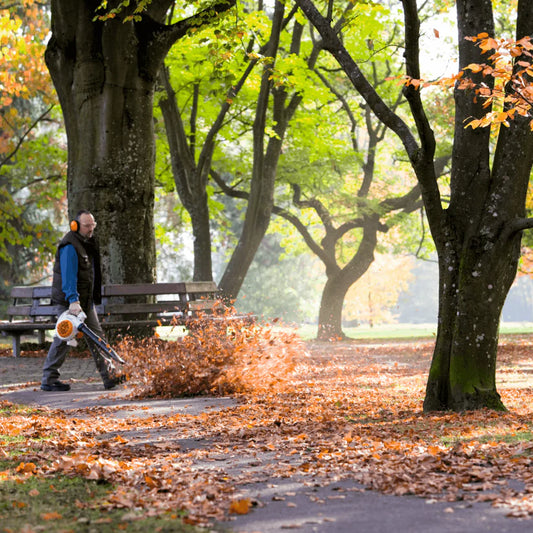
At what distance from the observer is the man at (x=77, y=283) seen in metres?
9.48

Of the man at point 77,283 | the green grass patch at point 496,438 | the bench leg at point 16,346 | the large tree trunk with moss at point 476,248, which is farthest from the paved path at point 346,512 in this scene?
the bench leg at point 16,346

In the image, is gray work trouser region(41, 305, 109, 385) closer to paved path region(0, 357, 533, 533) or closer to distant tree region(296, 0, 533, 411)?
distant tree region(296, 0, 533, 411)

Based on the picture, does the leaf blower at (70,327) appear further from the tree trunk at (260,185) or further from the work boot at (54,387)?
the tree trunk at (260,185)

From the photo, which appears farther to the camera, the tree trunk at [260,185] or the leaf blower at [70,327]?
the tree trunk at [260,185]

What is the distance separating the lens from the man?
31.1 ft

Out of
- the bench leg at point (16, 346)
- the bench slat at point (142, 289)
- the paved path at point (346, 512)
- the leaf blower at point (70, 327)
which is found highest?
the bench slat at point (142, 289)

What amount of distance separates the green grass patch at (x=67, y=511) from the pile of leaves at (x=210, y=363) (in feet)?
14.9

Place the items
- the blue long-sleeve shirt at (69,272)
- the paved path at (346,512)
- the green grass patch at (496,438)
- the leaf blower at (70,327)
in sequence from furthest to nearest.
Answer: the blue long-sleeve shirt at (69,272), the leaf blower at (70,327), the green grass patch at (496,438), the paved path at (346,512)

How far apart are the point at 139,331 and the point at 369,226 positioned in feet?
55.7

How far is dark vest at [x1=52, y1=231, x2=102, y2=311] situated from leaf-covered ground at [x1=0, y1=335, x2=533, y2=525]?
4.28 ft

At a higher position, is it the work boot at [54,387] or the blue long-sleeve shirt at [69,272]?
the blue long-sleeve shirt at [69,272]

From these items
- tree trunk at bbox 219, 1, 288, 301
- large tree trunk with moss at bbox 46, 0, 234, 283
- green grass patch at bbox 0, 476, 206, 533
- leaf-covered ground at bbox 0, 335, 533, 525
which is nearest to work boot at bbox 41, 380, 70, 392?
leaf-covered ground at bbox 0, 335, 533, 525

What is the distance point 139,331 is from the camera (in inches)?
516

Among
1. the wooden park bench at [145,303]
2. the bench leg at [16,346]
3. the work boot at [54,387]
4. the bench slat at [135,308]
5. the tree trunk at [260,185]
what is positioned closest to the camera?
the work boot at [54,387]
